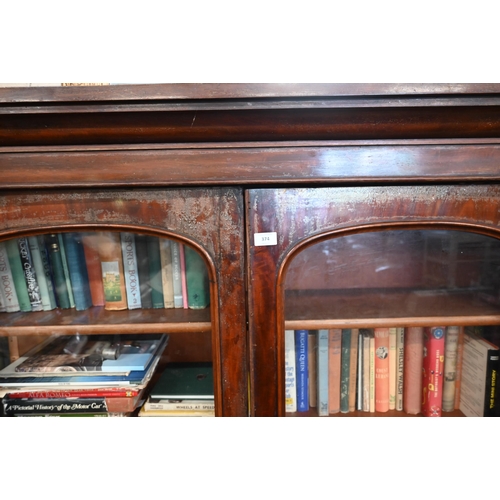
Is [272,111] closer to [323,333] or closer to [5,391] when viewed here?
[323,333]

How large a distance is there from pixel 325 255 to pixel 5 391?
703 mm

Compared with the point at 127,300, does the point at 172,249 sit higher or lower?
higher

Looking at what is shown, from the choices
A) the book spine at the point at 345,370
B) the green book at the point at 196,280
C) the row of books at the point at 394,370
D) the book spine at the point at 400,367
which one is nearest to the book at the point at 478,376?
the row of books at the point at 394,370

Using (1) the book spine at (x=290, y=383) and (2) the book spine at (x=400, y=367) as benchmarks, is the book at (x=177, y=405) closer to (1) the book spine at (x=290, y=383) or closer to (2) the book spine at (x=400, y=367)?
(1) the book spine at (x=290, y=383)

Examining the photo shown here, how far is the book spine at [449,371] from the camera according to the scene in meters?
0.69

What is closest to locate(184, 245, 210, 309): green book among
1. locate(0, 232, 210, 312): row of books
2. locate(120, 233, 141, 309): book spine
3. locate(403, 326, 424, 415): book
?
locate(0, 232, 210, 312): row of books

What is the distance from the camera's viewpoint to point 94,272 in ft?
2.18

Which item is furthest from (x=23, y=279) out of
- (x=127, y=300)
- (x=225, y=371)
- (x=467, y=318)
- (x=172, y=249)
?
(x=467, y=318)

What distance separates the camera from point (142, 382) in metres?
0.69

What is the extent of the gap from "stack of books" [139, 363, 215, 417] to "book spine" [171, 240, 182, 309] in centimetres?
13

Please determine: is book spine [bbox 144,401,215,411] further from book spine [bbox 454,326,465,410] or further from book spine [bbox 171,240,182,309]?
book spine [bbox 454,326,465,410]

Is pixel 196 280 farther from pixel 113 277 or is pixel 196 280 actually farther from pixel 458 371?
pixel 458 371

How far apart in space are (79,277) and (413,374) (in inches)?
28.9

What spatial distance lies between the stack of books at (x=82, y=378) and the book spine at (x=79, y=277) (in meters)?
0.09
